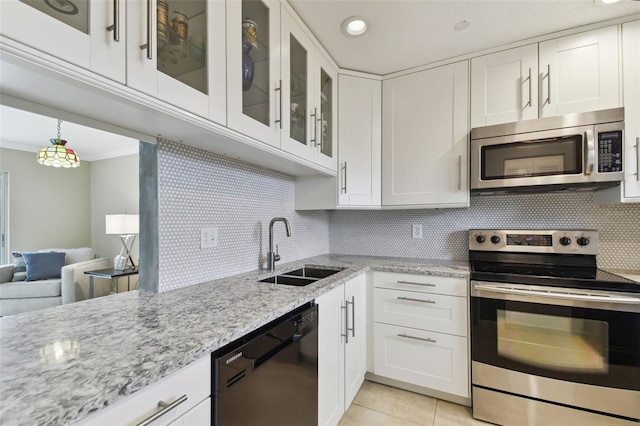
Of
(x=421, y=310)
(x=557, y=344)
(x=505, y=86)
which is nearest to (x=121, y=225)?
(x=421, y=310)

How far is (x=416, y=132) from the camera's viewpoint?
2.03 m

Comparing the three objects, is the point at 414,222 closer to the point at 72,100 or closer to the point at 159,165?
the point at 159,165

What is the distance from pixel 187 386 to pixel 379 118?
6.74 ft

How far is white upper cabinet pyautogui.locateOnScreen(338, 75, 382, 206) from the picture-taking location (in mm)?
2072

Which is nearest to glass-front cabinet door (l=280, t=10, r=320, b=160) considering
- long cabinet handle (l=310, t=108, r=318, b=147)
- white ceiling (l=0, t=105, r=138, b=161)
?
long cabinet handle (l=310, t=108, r=318, b=147)

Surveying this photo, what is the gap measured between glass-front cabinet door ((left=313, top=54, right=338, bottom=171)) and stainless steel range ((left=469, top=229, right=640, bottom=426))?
122 centimetres

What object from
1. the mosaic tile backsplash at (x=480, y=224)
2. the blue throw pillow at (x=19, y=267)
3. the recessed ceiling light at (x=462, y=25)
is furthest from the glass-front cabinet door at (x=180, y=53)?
the blue throw pillow at (x=19, y=267)

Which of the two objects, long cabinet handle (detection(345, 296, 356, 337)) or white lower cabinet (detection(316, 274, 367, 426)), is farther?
long cabinet handle (detection(345, 296, 356, 337))


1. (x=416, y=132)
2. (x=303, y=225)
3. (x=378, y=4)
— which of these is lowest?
(x=303, y=225)

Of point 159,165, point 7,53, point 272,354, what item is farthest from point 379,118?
point 7,53

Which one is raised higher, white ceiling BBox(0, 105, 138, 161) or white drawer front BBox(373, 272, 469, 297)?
white ceiling BBox(0, 105, 138, 161)

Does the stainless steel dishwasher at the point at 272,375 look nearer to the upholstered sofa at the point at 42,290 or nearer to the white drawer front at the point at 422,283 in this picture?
the white drawer front at the point at 422,283

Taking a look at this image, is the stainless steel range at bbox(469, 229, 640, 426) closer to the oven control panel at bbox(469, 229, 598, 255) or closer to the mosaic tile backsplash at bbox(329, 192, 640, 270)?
the oven control panel at bbox(469, 229, 598, 255)

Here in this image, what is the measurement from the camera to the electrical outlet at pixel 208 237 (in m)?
1.37
